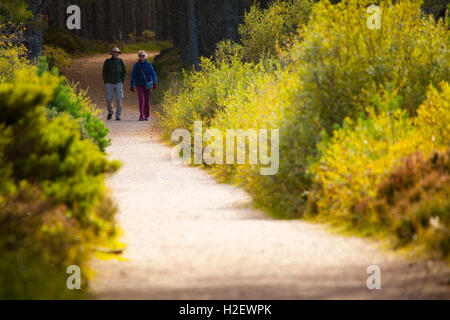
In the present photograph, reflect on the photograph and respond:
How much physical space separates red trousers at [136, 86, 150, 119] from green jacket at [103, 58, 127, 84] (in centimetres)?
78

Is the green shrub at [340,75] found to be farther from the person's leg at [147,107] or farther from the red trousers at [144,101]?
the person's leg at [147,107]

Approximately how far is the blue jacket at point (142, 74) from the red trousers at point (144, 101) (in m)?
0.23

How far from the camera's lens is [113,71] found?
78.5 ft

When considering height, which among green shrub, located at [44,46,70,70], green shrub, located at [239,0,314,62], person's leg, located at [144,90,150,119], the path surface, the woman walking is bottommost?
the path surface

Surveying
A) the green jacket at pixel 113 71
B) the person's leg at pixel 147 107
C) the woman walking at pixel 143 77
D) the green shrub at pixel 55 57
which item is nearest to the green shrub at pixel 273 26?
the woman walking at pixel 143 77

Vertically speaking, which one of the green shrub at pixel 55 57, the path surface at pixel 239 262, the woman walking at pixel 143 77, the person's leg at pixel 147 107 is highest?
the green shrub at pixel 55 57

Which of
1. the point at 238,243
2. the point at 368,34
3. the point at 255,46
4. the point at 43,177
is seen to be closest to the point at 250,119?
the point at 368,34

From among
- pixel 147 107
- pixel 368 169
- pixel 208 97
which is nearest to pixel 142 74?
pixel 147 107

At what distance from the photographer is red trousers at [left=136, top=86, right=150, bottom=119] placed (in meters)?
24.4

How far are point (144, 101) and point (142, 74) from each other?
1833 mm

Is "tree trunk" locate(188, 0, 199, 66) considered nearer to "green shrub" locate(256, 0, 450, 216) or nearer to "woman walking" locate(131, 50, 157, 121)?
"woman walking" locate(131, 50, 157, 121)

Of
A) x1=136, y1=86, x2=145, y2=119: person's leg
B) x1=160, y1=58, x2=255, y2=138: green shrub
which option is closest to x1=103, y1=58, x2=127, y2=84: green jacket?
x1=136, y1=86, x2=145, y2=119: person's leg

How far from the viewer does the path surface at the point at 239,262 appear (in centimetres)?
542

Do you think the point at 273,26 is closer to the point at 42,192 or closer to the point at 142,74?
the point at 142,74
